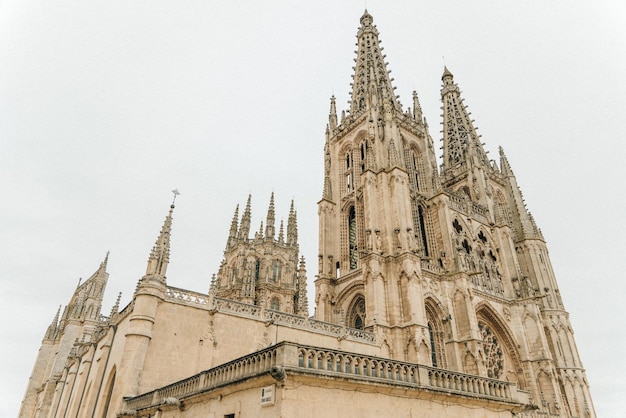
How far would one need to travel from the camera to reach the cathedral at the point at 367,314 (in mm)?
8164

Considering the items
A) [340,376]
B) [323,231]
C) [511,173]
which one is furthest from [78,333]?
[511,173]

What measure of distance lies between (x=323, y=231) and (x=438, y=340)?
10715 millimetres

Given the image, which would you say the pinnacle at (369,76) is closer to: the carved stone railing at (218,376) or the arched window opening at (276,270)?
the arched window opening at (276,270)

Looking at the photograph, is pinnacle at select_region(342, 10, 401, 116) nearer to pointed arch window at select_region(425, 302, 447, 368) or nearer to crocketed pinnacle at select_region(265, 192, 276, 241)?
pointed arch window at select_region(425, 302, 447, 368)

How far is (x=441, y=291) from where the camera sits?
2528cm

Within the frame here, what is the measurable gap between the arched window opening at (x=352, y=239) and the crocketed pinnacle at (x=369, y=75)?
8.88 meters

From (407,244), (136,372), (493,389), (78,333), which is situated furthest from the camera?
(78,333)

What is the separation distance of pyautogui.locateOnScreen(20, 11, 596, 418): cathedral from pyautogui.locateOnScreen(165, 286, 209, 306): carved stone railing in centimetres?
7

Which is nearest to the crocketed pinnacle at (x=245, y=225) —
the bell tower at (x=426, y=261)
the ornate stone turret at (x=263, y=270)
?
the ornate stone turret at (x=263, y=270)

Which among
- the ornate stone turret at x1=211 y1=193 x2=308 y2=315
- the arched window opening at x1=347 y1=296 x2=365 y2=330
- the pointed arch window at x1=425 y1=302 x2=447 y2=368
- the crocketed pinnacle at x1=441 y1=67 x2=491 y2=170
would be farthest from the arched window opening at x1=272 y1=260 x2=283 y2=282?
the pointed arch window at x1=425 y1=302 x2=447 y2=368

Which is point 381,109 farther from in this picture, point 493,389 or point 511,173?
point 493,389

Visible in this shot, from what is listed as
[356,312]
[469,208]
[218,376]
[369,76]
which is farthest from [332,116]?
[218,376]

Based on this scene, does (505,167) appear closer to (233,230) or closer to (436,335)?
(436,335)

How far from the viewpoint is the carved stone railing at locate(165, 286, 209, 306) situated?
1593 cm
